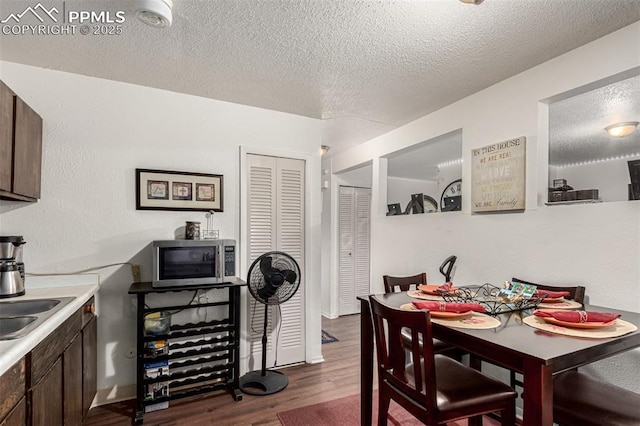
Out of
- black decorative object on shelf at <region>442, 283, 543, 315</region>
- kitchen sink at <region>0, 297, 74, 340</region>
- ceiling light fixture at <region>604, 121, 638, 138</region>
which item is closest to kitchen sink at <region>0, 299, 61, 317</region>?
kitchen sink at <region>0, 297, 74, 340</region>

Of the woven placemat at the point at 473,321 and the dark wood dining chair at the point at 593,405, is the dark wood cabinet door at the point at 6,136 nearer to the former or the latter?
the woven placemat at the point at 473,321

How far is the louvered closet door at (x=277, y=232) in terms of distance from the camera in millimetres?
2949

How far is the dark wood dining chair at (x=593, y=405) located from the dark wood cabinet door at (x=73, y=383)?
2.25m

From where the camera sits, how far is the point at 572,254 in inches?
78.0

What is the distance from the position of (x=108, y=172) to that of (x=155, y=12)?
135 cm

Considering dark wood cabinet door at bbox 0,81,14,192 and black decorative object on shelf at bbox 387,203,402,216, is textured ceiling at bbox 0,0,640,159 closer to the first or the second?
dark wood cabinet door at bbox 0,81,14,192

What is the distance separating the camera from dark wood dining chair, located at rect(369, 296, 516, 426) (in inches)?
50.8

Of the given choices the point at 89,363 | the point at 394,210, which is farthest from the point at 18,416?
the point at 394,210

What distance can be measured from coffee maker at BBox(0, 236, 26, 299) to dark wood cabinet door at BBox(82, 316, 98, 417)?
0.44 metres

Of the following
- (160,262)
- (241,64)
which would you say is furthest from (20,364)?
(241,64)

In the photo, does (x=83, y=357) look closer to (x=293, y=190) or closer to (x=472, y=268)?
(x=293, y=190)

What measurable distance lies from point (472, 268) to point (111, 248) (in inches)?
108

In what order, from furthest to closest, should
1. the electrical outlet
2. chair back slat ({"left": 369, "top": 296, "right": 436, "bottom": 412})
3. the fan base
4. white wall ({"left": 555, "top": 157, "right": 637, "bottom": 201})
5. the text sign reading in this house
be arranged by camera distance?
white wall ({"left": 555, "top": 157, "right": 637, "bottom": 201}) < the fan base < the electrical outlet < the text sign reading in this house < chair back slat ({"left": 369, "top": 296, "right": 436, "bottom": 412})

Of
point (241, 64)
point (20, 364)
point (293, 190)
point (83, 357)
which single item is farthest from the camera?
point (293, 190)
